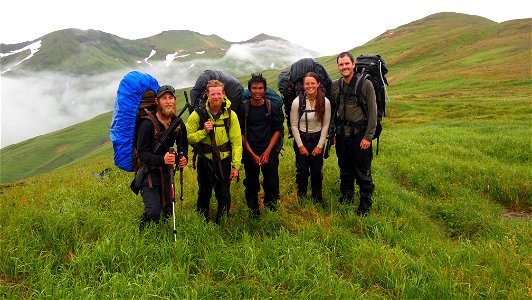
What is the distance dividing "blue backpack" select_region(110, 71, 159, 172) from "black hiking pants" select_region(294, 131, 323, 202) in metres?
3.19

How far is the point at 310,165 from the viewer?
7.57 metres

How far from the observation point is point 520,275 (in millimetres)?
4730

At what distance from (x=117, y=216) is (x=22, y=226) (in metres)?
1.39

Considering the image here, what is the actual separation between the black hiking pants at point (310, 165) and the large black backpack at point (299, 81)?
0.48 meters

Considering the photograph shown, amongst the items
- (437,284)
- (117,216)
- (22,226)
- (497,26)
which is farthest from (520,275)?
(497,26)

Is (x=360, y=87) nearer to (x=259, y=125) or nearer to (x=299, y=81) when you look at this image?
(x=299, y=81)

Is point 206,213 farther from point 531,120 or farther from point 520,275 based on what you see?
point 531,120

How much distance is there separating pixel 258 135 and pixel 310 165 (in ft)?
4.66

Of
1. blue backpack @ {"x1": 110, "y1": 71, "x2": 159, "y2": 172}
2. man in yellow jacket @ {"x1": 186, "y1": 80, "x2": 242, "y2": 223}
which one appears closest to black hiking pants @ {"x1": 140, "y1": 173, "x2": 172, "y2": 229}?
blue backpack @ {"x1": 110, "y1": 71, "x2": 159, "y2": 172}

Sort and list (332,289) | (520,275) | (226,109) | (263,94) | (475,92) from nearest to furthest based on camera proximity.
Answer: (332,289), (520,275), (226,109), (263,94), (475,92)

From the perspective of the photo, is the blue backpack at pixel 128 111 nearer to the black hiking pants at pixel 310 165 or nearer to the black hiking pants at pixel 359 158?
the black hiking pants at pixel 310 165

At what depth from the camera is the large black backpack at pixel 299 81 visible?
7.32 meters

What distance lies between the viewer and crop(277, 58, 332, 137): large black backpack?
732 centimetres

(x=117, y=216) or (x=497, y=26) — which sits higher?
(x=497, y=26)
